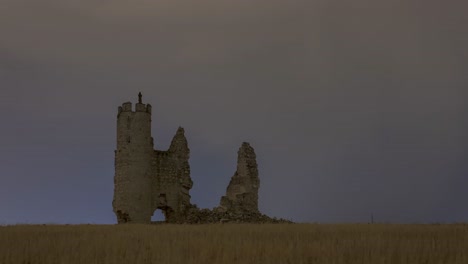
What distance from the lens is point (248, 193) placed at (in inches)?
1382

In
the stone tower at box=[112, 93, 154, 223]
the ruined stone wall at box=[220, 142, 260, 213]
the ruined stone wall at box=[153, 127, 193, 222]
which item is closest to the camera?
the stone tower at box=[112, 93, 154, 223]

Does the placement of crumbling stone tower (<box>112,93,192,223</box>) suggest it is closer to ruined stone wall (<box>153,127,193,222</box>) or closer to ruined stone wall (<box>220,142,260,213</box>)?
ruined stone wall (<box>153,127,193,222</box>)

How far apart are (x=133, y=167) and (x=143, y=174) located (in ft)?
2.11

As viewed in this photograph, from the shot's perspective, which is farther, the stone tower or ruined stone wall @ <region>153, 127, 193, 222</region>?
ruined stone wall @ <region>153, 127, 193, 222</region>

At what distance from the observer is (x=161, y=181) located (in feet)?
114

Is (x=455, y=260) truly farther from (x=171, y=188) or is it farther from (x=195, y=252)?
(x=171, y=188)

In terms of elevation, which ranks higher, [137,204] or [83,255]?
[137,204]

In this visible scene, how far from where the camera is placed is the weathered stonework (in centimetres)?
3319

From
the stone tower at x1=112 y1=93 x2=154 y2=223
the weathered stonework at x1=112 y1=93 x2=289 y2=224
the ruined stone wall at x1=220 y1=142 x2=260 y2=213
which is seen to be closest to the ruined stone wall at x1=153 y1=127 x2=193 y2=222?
the weathered stonework at x1=112 y1=93 x2=289 y2=224

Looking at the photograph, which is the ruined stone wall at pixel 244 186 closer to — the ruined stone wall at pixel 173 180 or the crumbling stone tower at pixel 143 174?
the ruined stone wall at pixel 173 180

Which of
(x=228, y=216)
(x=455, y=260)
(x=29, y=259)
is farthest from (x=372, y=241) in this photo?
(x=228, y=216)

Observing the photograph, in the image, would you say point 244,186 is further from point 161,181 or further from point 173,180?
point 161,181

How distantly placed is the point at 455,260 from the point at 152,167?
2636 centimetres

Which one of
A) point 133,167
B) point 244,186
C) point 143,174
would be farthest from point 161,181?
point 244,186
